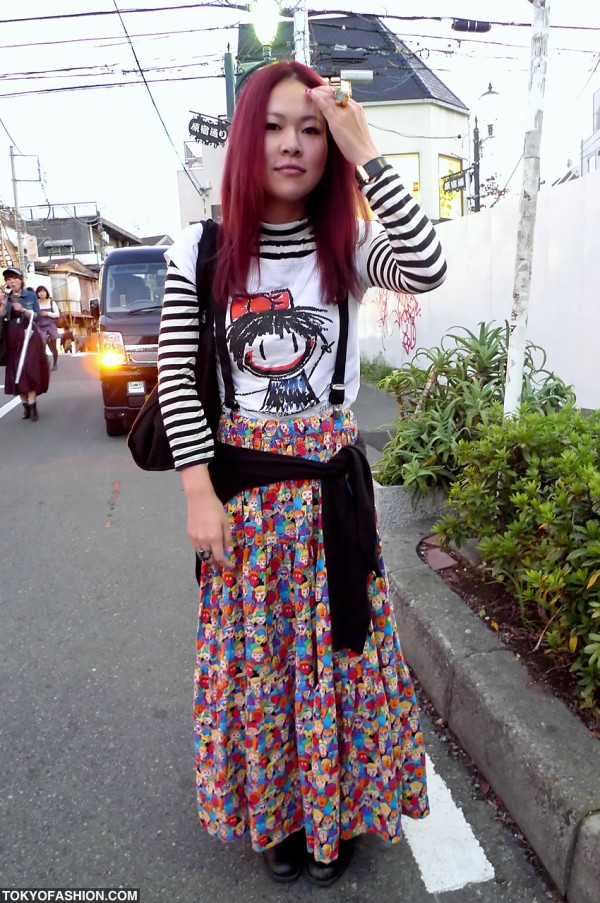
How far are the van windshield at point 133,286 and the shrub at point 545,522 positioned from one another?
225 inches

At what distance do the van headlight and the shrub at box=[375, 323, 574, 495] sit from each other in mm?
3813

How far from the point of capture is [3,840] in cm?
198

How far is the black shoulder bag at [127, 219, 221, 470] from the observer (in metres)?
1.57

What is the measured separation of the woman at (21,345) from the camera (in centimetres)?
829

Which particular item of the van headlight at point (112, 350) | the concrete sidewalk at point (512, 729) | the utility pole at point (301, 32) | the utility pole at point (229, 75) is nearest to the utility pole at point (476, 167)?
the utility pole at point (229, 75)

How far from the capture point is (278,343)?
156cm

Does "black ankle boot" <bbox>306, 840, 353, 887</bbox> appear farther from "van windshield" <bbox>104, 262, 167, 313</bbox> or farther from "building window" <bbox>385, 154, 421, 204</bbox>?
"building window" <bbox>385, 154, 421, 204</bbox>

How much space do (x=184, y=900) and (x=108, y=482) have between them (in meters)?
4.59

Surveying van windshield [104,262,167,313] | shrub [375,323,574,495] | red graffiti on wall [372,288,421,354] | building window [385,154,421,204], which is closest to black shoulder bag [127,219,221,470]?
→ shrub [375,323,574,495]

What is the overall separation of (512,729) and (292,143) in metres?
1.59

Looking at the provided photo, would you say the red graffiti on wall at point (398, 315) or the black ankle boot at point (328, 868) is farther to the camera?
the red graffiti on wall at point (398, 315)

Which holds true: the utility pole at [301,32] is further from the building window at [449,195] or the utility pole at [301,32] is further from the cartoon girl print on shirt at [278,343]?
the building window at [449,195]

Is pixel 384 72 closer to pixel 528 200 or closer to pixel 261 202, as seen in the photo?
pixel 528 200

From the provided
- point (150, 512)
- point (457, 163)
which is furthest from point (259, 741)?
point (457, 163)
